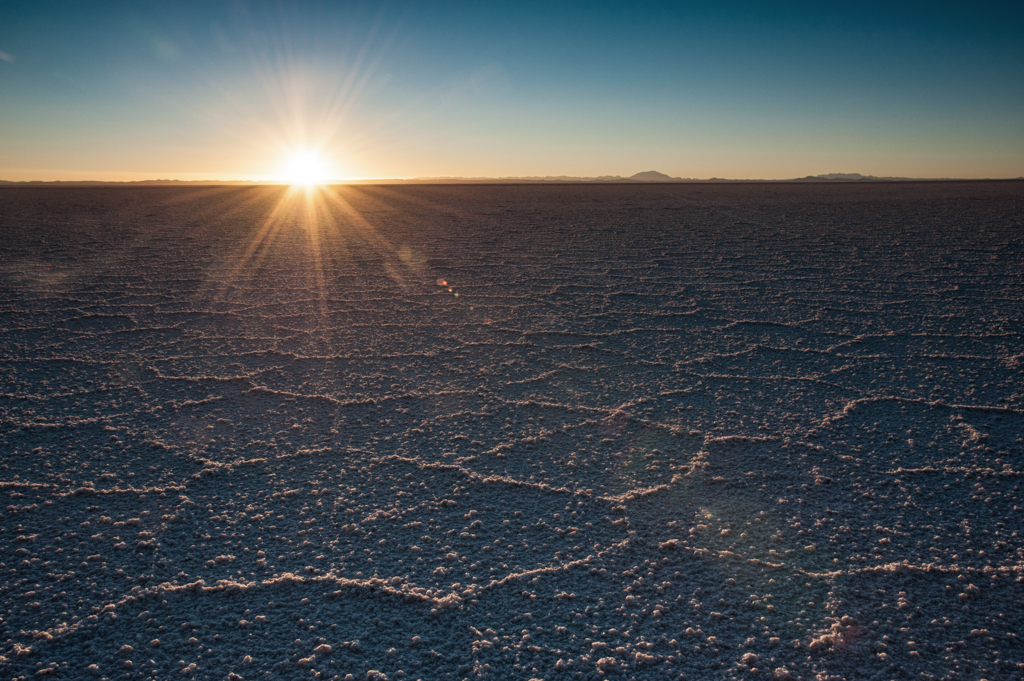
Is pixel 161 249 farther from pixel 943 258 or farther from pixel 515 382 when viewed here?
pixel 943 258

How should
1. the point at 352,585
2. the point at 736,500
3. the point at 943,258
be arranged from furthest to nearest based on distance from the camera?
1. the point at 943,258
2. the point at 736,500
3. the point at 352,585

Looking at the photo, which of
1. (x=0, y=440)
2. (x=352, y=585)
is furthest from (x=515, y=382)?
(x=0, y=440)

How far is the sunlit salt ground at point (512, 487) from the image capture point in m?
0.93

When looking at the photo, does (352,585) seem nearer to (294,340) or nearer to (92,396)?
(92,396)

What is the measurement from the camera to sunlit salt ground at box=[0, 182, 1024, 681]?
0.93m

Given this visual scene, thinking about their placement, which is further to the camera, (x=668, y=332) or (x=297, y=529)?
(x=668, y=332)

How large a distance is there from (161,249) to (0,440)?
418 cm

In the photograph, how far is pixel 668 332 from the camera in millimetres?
2607

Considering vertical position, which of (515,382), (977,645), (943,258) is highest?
(943,258)

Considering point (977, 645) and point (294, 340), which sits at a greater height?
point (294, 340)

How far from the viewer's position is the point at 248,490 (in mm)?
1349

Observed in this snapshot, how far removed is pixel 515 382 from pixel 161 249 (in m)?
4.64

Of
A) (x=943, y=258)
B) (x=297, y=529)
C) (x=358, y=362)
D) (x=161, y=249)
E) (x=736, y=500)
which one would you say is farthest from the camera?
(x=161, y=249)

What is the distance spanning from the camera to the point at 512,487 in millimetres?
1374
